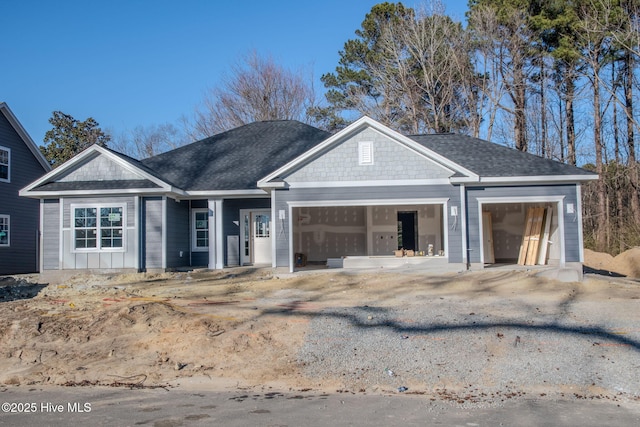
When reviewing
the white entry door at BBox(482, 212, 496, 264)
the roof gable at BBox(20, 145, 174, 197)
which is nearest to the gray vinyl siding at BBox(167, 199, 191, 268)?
the roof gable at BBox(20, 145, 174, 197)

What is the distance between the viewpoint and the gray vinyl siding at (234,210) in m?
19.6

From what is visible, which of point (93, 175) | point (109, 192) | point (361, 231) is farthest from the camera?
point (361, 231)

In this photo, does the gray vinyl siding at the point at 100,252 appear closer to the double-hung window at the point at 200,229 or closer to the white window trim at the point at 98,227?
the white window trim at the point at 98,227

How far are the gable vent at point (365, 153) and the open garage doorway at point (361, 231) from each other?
4034mm

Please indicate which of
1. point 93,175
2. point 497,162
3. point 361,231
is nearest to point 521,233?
point 497,162

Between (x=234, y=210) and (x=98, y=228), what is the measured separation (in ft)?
14.8

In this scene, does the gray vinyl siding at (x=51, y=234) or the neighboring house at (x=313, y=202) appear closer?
the neighboring house at (x=313, y=202)

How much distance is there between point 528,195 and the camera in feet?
56.1

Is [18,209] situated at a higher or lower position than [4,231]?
higher

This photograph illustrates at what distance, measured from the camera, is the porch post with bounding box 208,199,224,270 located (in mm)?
18953

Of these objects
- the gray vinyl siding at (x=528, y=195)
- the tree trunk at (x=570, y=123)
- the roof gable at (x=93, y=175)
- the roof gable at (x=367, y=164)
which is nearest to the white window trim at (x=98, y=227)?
the roof gable at (x=93, y=175)

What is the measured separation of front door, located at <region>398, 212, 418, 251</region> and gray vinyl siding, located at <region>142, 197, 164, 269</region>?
901 cm

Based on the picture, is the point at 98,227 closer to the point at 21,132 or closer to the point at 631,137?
the point at 21,132

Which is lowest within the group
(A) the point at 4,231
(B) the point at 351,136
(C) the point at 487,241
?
(C) the point at 487,241
